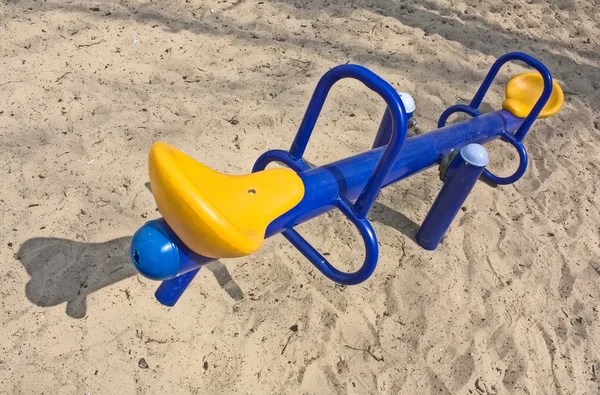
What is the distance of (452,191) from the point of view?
6.17 feet

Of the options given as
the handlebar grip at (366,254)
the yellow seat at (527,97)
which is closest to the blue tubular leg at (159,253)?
the handlebar grip at (366,254)

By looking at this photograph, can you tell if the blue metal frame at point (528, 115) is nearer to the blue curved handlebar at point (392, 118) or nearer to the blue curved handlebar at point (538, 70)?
the blue curved handlebar at point (538, 70)

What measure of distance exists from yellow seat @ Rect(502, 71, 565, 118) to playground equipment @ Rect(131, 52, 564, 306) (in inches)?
6.2

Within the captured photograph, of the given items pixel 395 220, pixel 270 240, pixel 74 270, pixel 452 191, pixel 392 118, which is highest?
pixel 392 118

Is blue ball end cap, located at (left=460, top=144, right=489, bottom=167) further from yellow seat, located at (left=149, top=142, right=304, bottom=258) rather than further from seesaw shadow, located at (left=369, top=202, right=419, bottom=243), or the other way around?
yellow seat, located at (left=149, top=142, right=304, bottom=258)

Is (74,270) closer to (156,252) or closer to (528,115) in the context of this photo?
(156,252)

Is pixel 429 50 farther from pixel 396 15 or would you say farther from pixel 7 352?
pixel 7 352

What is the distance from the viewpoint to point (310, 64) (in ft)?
9.12

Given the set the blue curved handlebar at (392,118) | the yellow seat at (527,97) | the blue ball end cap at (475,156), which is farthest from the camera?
the yellow seat at (527,97)

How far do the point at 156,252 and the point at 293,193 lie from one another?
36 centimetres

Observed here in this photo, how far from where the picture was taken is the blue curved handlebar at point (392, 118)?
1.22 metres

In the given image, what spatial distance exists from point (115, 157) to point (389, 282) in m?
1.23

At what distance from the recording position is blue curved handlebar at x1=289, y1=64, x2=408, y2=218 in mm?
1216

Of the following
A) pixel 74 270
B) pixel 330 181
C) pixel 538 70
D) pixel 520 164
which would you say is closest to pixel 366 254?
pixel 330 181
